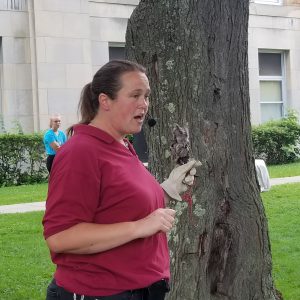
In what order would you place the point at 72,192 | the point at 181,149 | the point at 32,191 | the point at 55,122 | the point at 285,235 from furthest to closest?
the point at 32,191, the point at 55,122, the point at 285,235, the point at 181,149, the point at 72,192

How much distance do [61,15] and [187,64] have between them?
15965mm

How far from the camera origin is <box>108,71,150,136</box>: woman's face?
312 cm

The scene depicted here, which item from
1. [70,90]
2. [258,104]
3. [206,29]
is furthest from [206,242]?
[258,104]

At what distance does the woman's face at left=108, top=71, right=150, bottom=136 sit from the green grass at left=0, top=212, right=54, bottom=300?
13.4 ft

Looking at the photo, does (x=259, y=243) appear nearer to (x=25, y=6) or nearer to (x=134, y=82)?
(x=134, y=82)

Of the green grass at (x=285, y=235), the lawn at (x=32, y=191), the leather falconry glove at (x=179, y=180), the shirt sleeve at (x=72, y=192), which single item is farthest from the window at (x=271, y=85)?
the shirt sleeve at (x=72, y=192)

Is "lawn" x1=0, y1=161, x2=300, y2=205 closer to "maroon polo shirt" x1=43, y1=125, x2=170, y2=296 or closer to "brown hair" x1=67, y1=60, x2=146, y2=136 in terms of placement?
"brown hair" x1=67, y1=60, x2=146, y2=136

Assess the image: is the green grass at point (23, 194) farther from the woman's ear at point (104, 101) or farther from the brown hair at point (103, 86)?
the woman's ear at point (104, 101)

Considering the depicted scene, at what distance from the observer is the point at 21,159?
61.7 feet

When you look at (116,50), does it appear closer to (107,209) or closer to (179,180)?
(179,180)

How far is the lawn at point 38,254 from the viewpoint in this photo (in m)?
7.12

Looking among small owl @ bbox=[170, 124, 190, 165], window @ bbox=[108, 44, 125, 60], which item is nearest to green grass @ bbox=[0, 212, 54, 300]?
small owl @ bbox=[170, 124, 190, 165]

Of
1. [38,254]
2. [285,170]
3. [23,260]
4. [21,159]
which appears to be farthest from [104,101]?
[285,170]

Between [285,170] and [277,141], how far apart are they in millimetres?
3063
